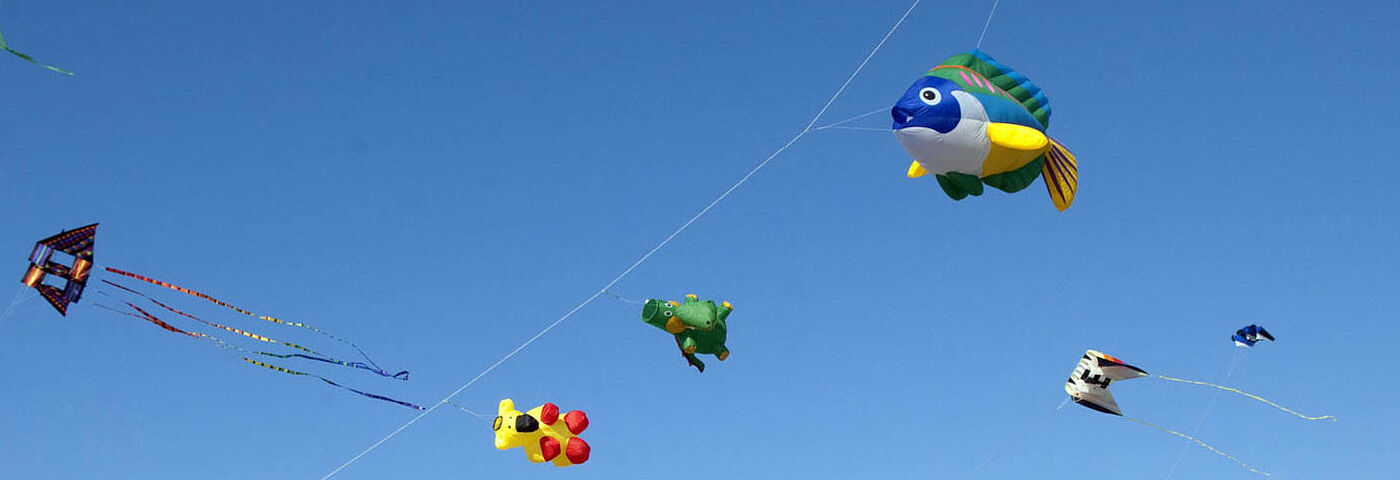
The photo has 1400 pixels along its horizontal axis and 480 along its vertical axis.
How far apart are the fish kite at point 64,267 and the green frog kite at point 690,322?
9680mm

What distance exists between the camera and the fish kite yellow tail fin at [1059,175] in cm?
2597

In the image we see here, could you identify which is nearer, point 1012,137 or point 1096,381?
point 1012,137

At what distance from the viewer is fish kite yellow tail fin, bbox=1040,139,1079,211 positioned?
2597 centimetres

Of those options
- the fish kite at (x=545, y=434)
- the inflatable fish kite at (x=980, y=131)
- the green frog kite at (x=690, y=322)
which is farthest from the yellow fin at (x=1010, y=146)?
the fish kite at (x=545, y=434)

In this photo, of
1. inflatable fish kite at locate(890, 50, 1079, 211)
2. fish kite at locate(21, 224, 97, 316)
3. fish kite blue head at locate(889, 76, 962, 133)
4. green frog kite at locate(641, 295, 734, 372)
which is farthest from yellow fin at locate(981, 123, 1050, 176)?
fish kite at locate(21, 224, 97, 316)

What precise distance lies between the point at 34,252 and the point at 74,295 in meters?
0.81

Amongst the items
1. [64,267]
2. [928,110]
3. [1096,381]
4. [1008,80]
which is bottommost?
[64,267]

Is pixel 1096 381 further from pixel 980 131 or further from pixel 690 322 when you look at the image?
pixel 690 322

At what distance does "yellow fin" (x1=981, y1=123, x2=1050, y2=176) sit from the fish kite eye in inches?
45.3

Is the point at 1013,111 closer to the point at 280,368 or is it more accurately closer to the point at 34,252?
the point at 280,368

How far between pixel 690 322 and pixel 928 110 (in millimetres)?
5837

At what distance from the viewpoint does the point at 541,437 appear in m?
23.4

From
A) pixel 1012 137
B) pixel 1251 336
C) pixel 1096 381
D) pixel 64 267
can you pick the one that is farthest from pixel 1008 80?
pixel 64 267

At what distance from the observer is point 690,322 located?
26.0m
